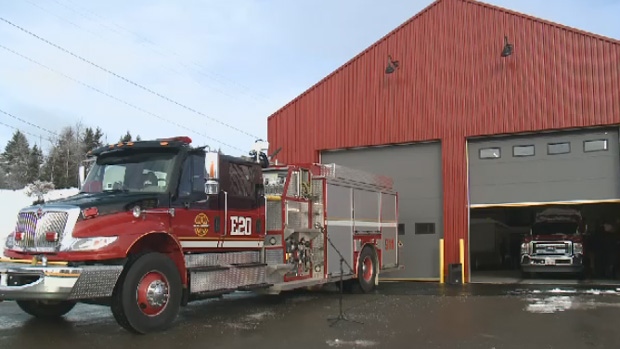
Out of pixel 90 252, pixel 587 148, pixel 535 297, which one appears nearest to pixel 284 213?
pixel 90 252

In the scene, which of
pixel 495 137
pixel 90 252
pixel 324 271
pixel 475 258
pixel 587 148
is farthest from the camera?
pixel 475 258

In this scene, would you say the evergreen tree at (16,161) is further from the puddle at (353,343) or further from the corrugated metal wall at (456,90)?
the puddle at (353,343)

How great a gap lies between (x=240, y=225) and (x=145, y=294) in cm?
244

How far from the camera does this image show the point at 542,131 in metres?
16.3

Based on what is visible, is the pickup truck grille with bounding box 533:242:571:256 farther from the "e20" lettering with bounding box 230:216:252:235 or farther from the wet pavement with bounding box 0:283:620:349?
the "e20" lettering with bounding box 230:216:252:235

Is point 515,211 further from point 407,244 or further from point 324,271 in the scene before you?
point 324,271

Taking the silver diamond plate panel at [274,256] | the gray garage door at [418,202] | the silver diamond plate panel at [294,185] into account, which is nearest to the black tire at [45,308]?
the silver diamond plate panel at [274,256]

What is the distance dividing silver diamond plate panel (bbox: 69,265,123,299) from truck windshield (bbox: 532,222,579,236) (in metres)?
15.0

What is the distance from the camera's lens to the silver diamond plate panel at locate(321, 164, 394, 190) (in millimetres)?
12470

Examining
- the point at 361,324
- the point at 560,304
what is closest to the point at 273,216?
the point at 361,324

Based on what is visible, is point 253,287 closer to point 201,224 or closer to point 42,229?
point 201,224

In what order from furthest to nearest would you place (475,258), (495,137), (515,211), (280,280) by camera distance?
(515,211)
(475,258)
(495,137)
(280,280)

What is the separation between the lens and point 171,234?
8.54 meters

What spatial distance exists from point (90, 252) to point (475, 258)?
61.5 feet
